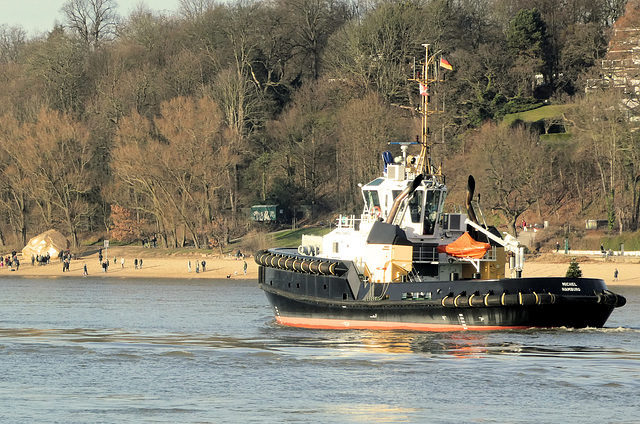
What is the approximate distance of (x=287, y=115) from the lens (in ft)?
370

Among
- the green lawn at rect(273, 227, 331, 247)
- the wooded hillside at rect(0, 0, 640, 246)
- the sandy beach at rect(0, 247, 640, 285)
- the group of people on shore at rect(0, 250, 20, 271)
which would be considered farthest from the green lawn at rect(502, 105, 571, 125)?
the group of people on shore at rect(0, 250, 20, 271)

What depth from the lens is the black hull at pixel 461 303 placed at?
121 ft

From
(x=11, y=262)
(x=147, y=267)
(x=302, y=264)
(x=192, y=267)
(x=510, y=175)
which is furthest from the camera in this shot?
(x=11, y=262)

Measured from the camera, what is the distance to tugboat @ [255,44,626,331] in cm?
3709

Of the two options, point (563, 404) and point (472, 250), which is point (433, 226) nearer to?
point (472, 250)

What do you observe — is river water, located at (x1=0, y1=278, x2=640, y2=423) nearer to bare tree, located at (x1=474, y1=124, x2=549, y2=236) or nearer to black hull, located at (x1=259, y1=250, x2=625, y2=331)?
black hull, located at (x1=259, y1=250, x2=625, y2=331)

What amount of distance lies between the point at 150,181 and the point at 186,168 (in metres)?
4.45

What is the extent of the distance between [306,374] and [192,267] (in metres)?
54.5

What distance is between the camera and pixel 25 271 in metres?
Answer: 90.3

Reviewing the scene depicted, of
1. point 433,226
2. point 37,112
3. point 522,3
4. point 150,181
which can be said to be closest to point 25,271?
point 150,181

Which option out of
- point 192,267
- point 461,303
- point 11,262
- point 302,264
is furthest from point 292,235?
point 461,303

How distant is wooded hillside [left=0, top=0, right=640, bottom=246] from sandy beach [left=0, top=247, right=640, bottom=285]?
13.3ft

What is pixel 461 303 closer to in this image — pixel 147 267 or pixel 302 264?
pixel 302 264

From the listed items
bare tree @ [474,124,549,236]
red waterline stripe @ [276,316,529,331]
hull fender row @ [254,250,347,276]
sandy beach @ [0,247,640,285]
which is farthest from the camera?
bare tree @ [474,124,549,236]
